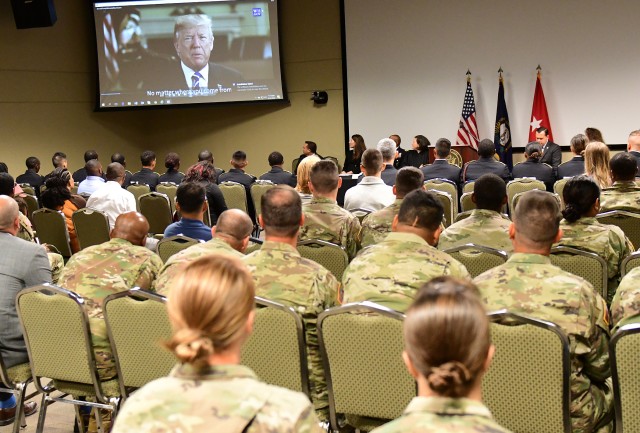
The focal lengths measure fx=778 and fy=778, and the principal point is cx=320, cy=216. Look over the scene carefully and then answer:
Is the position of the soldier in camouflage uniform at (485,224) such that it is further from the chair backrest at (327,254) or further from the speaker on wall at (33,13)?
the speaker on wall at (33,13)

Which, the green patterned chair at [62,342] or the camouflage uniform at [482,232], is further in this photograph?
the camouflage uniform at [482,232]

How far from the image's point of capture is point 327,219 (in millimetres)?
5094

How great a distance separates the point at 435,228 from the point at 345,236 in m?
1.80

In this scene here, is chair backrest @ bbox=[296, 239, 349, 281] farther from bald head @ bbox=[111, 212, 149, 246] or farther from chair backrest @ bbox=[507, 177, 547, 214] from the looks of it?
chair backrest @ bbox=[507, 177, 547, 214]

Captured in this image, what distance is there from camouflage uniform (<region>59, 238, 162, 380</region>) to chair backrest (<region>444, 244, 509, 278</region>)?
1449mm

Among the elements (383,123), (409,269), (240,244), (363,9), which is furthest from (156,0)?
(409,269)

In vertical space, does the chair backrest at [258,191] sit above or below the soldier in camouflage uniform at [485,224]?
below

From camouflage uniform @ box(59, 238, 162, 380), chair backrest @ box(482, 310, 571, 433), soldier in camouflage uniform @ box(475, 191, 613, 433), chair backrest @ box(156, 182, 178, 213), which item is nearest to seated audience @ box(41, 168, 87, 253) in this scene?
chair backrest @ box(156, 182, 178, 213)

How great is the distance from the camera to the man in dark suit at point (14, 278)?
3713 millimetres

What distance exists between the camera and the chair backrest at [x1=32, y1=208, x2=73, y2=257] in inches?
266

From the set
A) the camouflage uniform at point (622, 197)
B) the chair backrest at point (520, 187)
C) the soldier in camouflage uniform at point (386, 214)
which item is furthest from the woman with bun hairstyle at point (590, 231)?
the chair backrest at point (520, 187)

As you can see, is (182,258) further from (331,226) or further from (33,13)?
(33,13)

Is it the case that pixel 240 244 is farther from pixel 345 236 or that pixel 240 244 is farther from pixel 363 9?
pixel 363 9

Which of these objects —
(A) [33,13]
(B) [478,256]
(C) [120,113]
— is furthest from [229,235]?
(C) [120,113]
